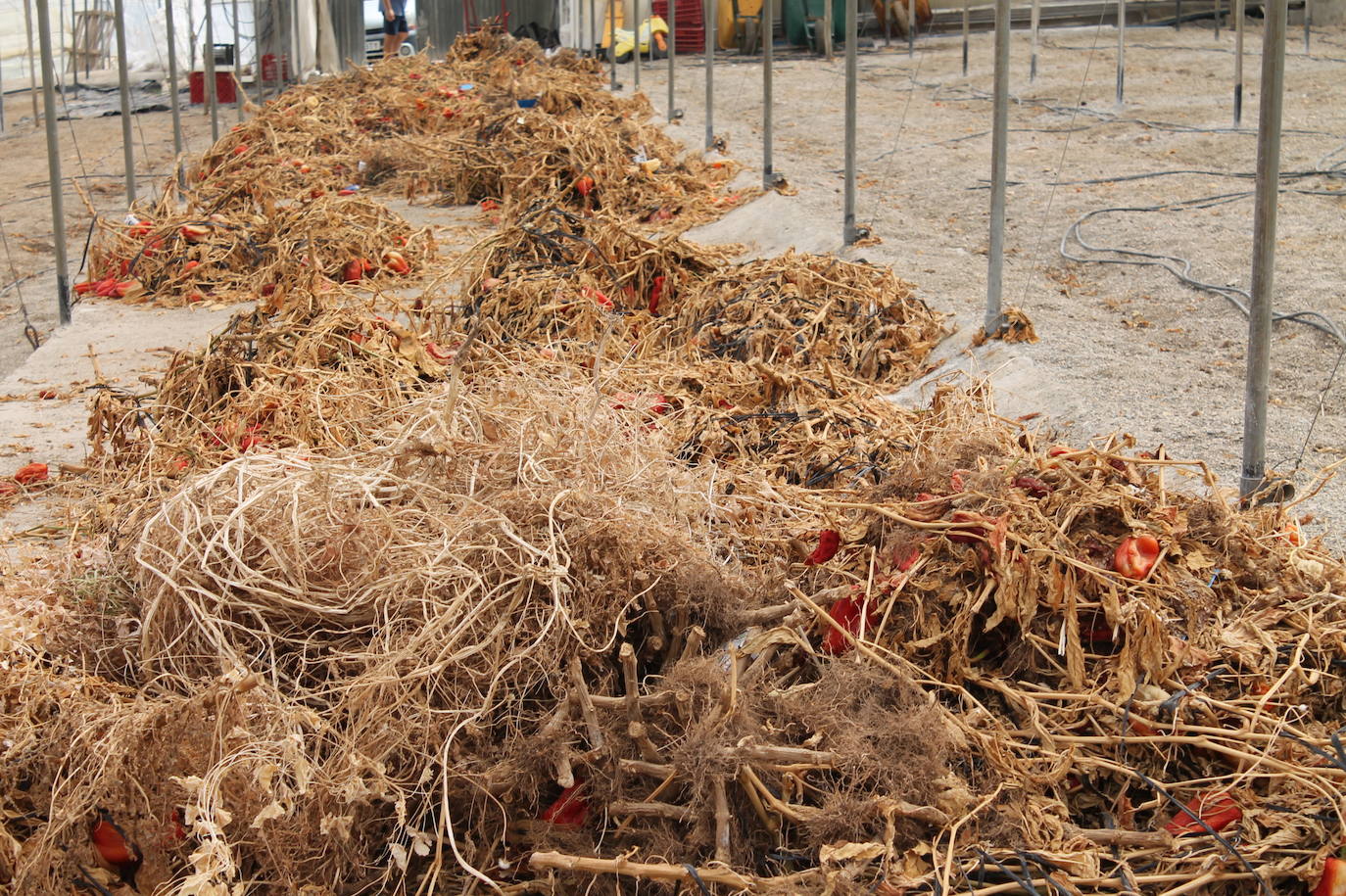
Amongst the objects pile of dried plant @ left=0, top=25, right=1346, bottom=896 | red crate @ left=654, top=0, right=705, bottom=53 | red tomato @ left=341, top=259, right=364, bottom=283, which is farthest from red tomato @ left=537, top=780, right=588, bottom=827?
red crate @ left=654, top=0, right=705, bottom=53

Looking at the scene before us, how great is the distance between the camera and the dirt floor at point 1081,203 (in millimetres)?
5570

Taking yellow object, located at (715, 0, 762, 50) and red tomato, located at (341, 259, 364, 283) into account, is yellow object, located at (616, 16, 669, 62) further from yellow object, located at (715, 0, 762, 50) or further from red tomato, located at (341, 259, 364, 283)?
red tomato, located at (341, 259, 364, 283)

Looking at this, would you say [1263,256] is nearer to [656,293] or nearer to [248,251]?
[656,293]

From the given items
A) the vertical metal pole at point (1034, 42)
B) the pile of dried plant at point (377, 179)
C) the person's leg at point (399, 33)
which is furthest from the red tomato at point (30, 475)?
the person's leg at point (399, 33)

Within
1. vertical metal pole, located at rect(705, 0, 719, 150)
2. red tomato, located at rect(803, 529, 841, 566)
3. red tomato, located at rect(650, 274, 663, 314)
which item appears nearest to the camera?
red tomato, located at rect(803, 529, 841, 566)

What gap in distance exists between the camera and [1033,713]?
9.89ft

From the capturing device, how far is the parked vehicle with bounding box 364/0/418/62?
24.1 m

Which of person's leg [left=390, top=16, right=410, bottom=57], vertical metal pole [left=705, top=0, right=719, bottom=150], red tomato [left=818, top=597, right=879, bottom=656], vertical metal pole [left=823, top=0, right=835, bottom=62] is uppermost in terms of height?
person's leg [left=390, top=16, right=410, bottom=57]

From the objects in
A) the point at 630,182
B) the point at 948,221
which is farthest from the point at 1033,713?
the point at 630,182

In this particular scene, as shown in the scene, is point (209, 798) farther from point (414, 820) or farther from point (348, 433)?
point (348, 433)

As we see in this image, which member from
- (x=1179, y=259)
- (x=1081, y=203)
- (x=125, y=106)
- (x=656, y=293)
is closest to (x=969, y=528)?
(x=656, y=293)

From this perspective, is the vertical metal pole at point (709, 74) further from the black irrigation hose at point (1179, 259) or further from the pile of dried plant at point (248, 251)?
the black irrigation hose at point (1179, 259)

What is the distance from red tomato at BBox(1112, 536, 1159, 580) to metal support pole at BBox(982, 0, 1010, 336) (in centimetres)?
312

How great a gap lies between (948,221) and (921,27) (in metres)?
13.7
